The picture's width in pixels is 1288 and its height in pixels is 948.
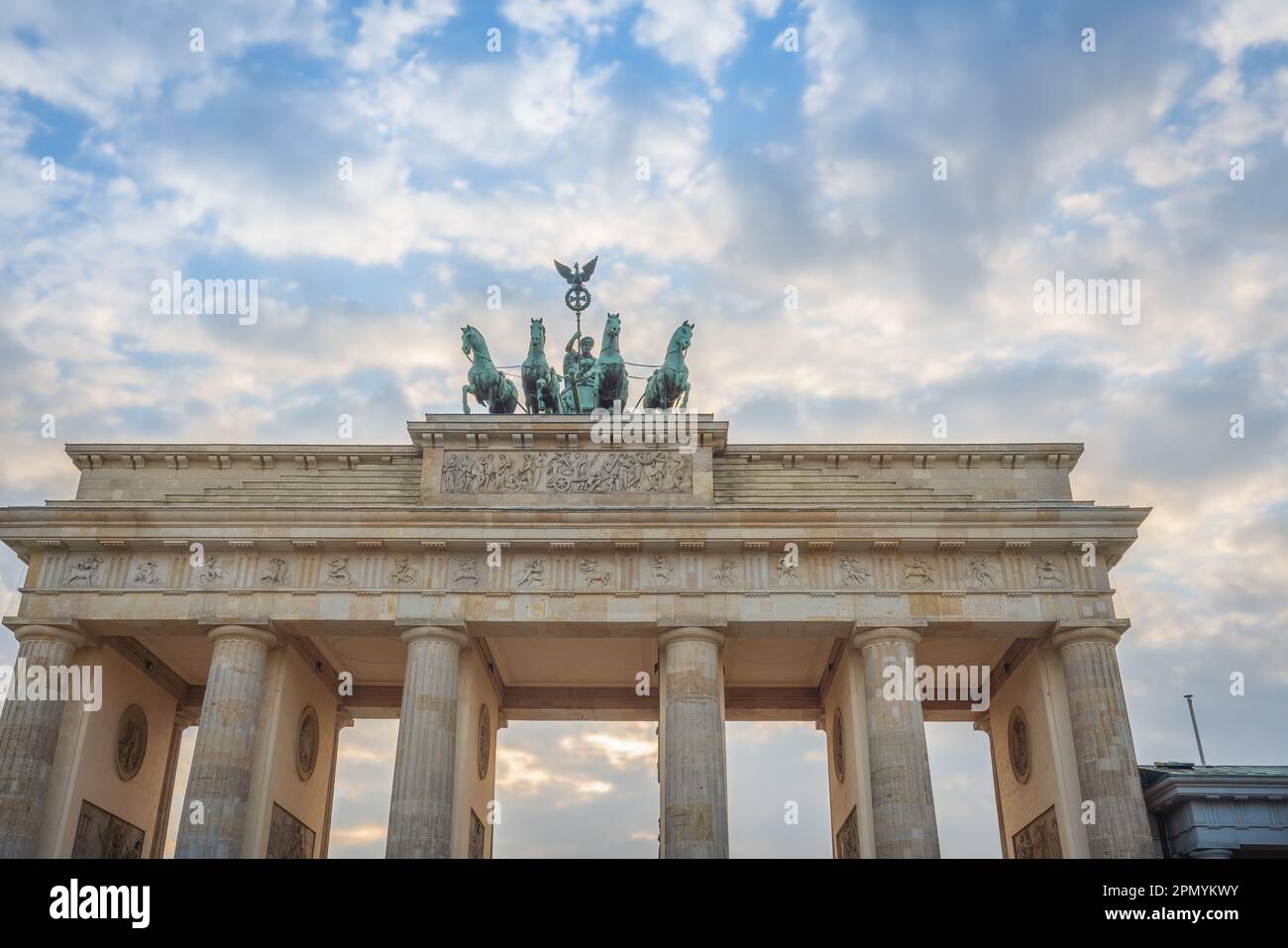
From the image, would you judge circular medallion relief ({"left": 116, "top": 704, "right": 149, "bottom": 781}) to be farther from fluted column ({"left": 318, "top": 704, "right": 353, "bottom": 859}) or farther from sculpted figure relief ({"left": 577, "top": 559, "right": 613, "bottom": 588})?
sculpted figure relief ({"left": 577, "top": 559, "right": 613, "bottom": 588})

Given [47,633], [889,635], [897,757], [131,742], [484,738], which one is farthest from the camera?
[484,738]

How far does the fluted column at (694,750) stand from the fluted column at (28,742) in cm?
1368

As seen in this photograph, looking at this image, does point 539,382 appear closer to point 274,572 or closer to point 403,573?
point 403,573

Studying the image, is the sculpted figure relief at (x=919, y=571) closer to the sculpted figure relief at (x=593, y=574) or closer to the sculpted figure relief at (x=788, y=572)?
the sculpted figure relief at (x=788, y=572)

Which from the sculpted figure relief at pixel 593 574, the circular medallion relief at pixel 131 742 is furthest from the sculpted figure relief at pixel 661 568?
the circular medallion relief at pixel 131 742

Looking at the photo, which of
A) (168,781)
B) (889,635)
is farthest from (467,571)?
(168,781)

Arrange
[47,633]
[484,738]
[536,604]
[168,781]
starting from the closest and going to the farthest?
[47,633]
[536,604]
[484,738]
[168,781]

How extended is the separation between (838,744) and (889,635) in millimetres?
5138

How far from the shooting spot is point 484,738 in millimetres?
28234

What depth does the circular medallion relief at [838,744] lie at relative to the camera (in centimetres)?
2716

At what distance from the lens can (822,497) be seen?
1031 inches

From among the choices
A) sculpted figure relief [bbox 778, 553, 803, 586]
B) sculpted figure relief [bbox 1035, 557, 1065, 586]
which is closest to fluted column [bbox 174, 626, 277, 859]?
sculpted figure relief [bbox 778, 553, 803, 586]
